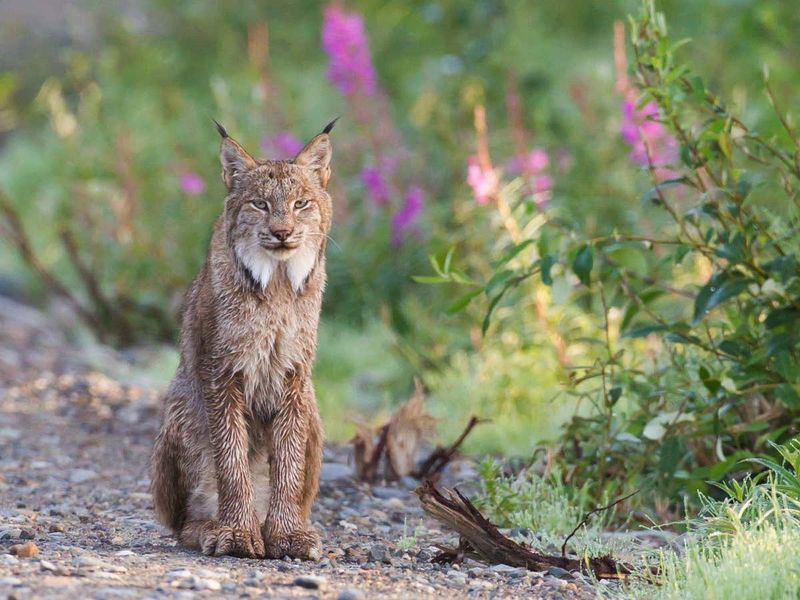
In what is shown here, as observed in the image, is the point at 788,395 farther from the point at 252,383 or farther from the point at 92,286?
the point at 92,286

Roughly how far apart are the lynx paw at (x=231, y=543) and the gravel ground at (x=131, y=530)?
52 millimetres

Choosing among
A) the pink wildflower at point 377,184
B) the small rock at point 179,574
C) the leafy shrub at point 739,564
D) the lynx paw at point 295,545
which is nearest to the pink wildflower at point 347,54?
the pink wildflower at point 377,184

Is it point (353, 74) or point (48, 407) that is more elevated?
point (353, 74)

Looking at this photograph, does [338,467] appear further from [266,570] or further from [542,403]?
[266,570]

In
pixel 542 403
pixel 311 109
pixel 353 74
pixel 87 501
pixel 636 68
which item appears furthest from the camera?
pixel 311 109

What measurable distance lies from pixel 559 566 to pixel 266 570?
100 cm

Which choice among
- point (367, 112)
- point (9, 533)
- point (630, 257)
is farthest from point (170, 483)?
point (367, 112)

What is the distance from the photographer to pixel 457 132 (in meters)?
9.11

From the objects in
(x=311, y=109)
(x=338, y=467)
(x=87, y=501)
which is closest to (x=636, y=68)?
(x=338, y=467)

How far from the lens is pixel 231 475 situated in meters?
4.60

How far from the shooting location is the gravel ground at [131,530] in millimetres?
3848

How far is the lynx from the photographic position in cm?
461

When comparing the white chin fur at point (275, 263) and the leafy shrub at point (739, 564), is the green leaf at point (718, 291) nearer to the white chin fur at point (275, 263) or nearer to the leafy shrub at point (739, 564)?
the leafy shrub at point (739, 564)

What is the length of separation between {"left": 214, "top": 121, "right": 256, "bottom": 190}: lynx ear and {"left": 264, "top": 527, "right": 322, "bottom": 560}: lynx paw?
1.33 m
